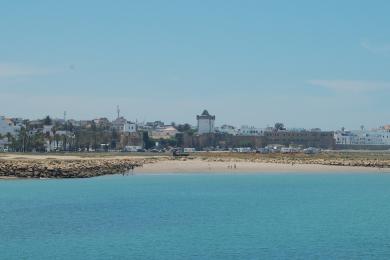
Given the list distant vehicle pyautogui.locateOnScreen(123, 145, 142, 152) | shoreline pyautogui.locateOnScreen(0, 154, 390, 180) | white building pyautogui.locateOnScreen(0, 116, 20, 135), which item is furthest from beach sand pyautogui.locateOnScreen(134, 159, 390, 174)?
white building pyautogui.locateOnScreen(0, 116, 20, 135)

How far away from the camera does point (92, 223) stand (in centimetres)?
4194

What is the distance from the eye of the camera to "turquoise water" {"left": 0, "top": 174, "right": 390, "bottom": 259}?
109 ft

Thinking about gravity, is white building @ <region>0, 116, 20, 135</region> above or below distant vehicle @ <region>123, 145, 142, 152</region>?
above

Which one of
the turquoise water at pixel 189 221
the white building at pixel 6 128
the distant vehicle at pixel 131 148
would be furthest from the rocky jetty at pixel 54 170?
the white building at pixel 6 128

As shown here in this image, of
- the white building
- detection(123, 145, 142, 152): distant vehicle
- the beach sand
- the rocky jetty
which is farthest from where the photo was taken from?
detection(123, 145, 142, 152): distant vehicle

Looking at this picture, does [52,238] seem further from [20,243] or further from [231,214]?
[231,214]

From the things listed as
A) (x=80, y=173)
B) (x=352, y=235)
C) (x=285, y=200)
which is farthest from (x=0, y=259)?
(x=80, y=173)

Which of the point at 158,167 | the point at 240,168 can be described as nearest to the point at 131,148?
the point at 240,168

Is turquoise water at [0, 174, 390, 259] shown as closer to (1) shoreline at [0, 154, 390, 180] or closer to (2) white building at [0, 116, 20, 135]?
(1) shoreline at [0, 154, 390, 180]

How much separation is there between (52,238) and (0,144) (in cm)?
13178

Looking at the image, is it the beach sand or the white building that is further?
the white building

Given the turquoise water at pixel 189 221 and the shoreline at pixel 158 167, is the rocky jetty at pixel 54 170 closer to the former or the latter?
the shoreline at pixel 158 167

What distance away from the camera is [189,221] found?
143ft

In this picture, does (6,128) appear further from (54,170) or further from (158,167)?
(54,170)
